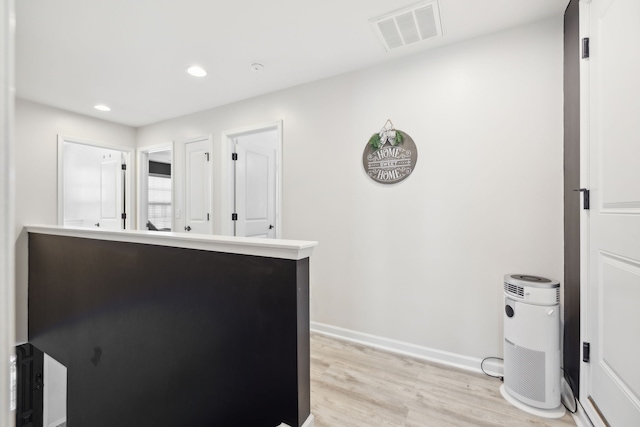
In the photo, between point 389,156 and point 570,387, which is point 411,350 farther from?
point 389,156

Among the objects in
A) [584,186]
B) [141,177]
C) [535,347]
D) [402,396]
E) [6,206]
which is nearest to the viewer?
[6,206]

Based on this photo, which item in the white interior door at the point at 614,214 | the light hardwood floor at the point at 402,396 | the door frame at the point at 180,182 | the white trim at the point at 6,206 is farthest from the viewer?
the door frame at the point at 180,182

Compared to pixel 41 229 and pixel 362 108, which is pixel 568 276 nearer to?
pixel 362 108

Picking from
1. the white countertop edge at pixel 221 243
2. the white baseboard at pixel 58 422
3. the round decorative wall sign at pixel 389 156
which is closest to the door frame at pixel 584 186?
the round decorative wall sign at pixel 389 156

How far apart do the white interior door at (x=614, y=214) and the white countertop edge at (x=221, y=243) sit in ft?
4.51

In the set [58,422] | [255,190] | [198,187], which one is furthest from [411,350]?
[58,422]

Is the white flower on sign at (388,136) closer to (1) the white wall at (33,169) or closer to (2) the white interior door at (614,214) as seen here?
(2) the white interior door at (614,214)

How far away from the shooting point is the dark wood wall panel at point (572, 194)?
5.37 feet

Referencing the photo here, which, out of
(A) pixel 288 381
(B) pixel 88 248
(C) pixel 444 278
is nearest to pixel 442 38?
(C) pixel 444 278

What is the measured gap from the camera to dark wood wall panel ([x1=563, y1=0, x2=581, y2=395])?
5.37 ft

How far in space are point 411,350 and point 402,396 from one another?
0.54m

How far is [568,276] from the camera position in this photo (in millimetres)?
1780

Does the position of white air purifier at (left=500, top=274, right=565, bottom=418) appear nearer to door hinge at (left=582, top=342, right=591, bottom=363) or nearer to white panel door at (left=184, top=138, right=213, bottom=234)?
door hinge at (left=582, top=342, right=591, bottom=363)

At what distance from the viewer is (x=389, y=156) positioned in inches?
95.3
